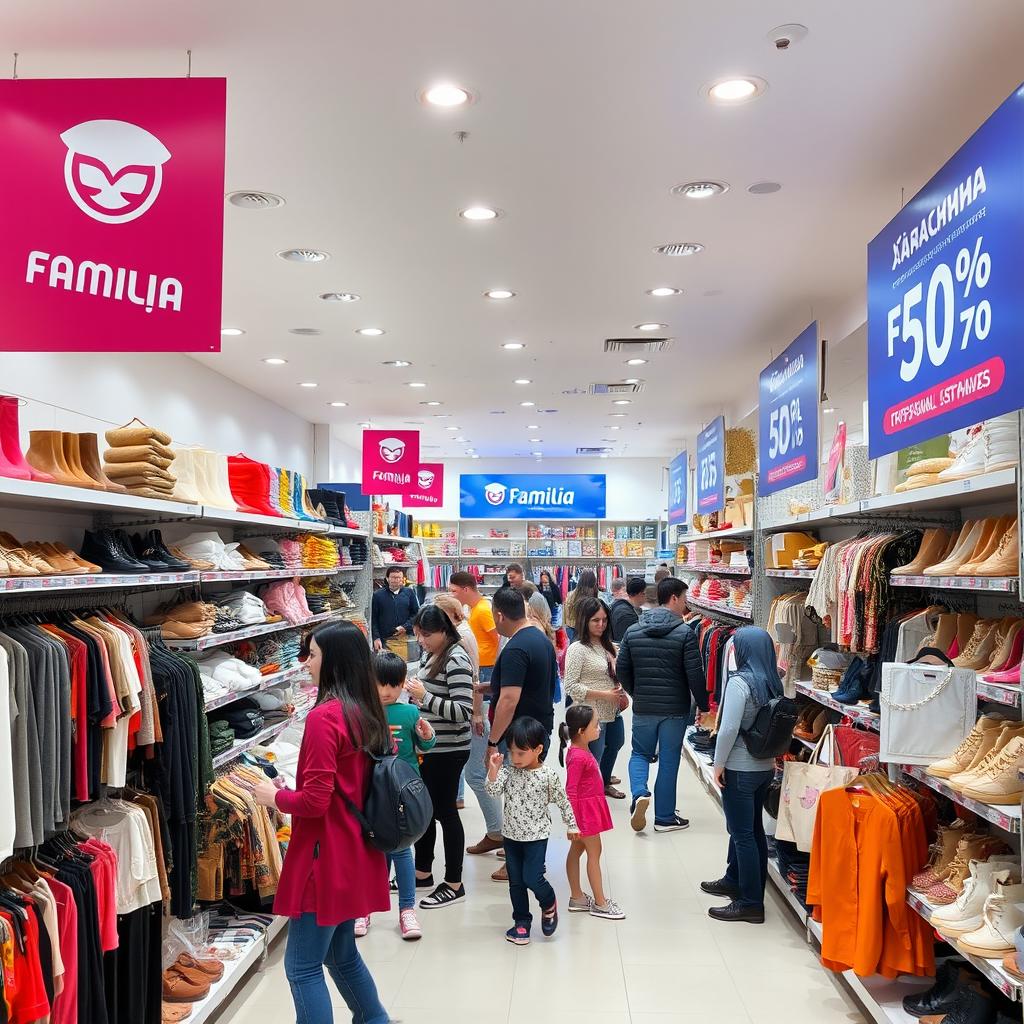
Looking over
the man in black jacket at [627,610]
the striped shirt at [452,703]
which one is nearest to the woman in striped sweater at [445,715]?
the striped shirt at [452,703]

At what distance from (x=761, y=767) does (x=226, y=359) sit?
20.1 ft

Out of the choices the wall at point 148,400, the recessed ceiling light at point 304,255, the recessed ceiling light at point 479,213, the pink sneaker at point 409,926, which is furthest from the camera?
the wall at point 148,400

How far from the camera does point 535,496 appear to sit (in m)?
15.3

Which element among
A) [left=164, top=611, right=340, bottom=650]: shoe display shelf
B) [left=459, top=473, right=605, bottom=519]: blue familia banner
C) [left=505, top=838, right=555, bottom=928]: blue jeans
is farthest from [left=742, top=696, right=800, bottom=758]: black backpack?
[left=459, top=473, right=605, bottom=519]: blue familia banner

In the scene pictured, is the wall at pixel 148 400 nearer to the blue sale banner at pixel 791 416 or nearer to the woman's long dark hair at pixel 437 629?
the woman's long dark hair at pixel 437 629

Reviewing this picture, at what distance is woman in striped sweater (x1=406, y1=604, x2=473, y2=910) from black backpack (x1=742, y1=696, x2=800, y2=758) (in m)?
1.50

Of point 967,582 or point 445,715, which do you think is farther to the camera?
point 445,715

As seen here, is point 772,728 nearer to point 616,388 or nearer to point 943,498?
point 943,498

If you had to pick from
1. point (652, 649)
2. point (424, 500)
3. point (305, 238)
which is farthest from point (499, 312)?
point (424, 500)

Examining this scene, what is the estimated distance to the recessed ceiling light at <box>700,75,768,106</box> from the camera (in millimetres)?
3713

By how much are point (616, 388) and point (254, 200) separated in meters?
6.10

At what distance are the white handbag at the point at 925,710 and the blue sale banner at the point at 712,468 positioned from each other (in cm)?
539

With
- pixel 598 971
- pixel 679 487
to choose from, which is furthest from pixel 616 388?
pixel 598 971

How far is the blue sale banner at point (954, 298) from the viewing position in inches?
107
